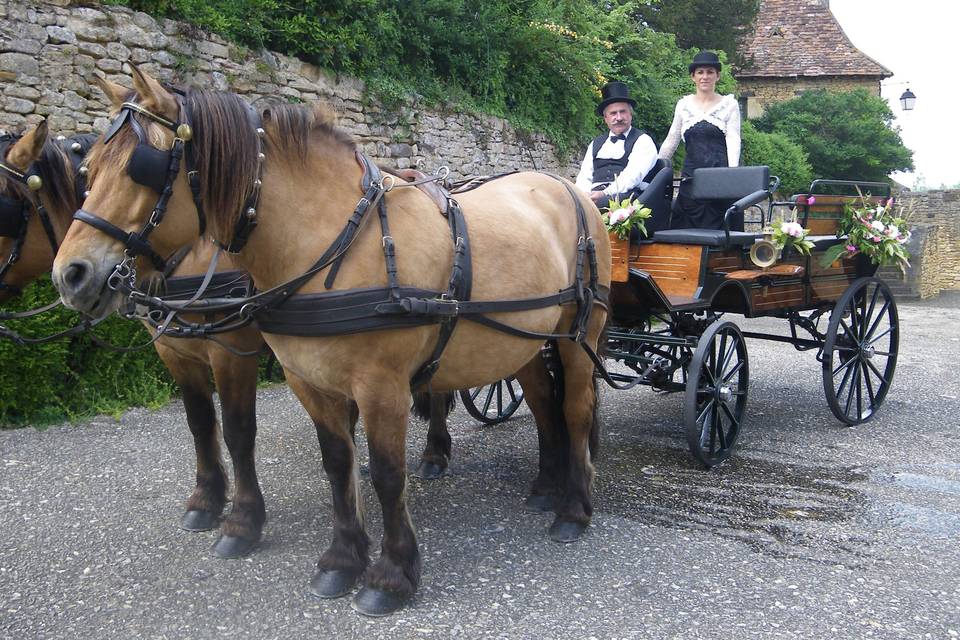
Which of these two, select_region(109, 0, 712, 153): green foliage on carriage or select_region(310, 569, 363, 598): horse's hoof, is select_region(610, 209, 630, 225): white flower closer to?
select_region(310, 569, 363, 598): horse's hoof

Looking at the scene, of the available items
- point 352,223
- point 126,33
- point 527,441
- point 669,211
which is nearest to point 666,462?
point 527,441

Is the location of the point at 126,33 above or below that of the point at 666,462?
above

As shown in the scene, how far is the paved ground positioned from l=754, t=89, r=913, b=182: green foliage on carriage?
18.9m

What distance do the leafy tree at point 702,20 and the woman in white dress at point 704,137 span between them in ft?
52.2

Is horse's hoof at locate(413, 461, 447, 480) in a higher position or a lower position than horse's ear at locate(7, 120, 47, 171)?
lower

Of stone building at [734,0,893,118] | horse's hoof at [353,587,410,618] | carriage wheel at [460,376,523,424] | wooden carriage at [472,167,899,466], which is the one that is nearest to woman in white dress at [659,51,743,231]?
wooden carriage at [472,167,899,466]

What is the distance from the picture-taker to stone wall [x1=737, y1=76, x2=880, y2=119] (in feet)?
87.7

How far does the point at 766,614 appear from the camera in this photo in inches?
116

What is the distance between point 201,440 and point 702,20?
21418mm

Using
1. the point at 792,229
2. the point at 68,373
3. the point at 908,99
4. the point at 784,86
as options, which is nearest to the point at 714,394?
the point at 792,229

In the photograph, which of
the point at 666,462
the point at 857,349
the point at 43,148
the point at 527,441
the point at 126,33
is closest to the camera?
the point at 43,148

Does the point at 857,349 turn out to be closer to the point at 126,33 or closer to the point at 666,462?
the point at 666,462

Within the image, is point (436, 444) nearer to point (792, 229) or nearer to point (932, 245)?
point (792, 229)

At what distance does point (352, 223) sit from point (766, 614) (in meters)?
2.11
